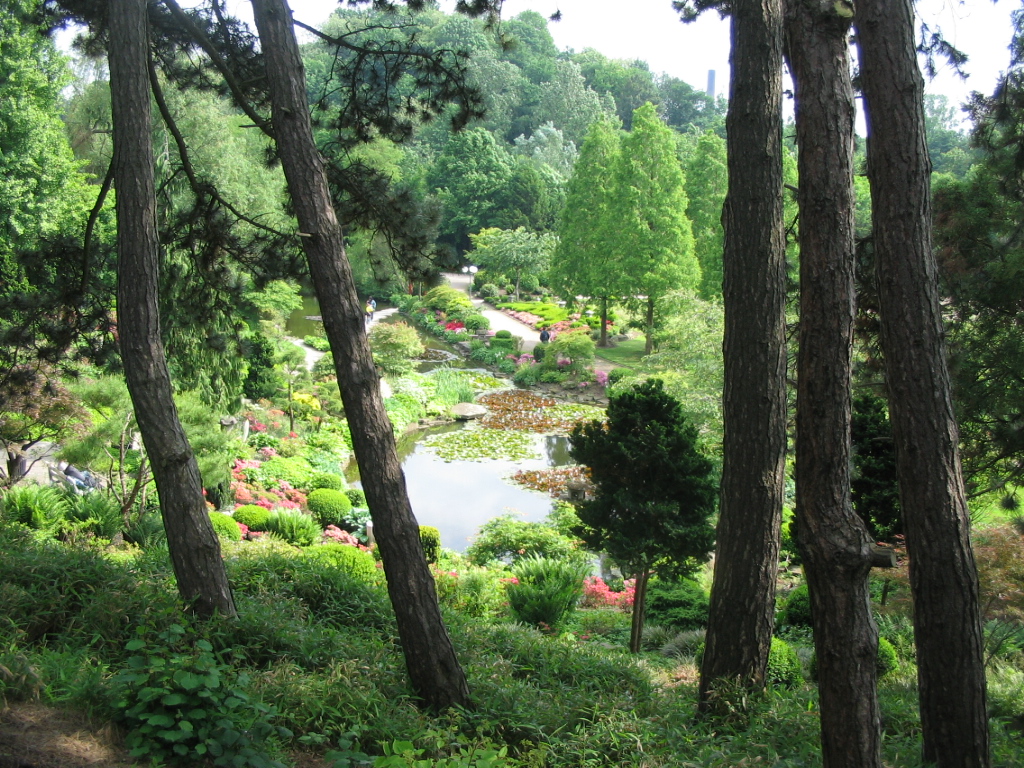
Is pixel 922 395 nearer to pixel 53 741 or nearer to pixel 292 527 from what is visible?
pixel 53 741

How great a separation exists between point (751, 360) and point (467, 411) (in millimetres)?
16841

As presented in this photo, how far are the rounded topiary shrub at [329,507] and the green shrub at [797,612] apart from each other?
23.1ft

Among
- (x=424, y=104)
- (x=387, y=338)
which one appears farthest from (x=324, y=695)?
(x=387, y=338)

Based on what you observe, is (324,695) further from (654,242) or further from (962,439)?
(654,242)

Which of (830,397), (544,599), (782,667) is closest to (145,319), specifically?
(830,397)

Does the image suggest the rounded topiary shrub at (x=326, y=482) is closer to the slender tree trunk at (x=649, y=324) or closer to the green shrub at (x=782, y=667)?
the green shrub at (x=782, y=667)

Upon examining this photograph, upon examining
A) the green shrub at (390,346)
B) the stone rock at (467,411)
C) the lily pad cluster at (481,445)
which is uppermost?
the green shrub at (390,346)

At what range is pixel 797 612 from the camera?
866cm

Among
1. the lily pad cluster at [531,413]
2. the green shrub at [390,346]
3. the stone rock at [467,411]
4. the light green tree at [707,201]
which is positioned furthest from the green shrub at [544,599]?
the light green tree at [707,201]

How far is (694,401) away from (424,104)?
878 centimetres

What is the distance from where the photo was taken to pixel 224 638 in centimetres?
457

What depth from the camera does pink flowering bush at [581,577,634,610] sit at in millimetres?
11148

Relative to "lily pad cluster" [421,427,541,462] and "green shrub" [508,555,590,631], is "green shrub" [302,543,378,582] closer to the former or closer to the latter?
"green shrub" [508,555,590,631]

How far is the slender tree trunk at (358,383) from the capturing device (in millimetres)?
4496
